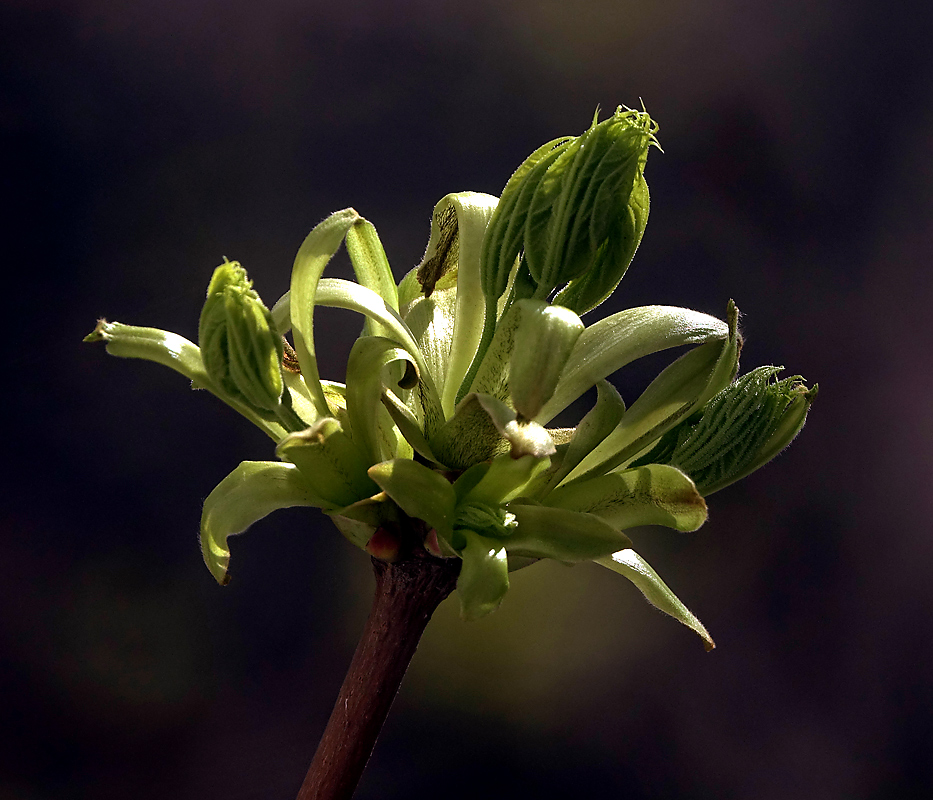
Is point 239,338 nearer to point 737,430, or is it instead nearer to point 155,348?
point 155,348

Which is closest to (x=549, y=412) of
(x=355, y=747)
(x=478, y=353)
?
(x=478, y=353)

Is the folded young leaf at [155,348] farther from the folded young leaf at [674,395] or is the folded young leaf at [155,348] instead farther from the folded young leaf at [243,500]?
the folded young leaf at [674,395]

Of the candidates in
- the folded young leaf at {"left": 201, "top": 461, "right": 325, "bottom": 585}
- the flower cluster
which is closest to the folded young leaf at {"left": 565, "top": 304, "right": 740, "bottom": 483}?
the flower cluster

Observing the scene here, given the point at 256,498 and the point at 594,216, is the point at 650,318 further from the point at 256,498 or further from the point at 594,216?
the point at 256,498

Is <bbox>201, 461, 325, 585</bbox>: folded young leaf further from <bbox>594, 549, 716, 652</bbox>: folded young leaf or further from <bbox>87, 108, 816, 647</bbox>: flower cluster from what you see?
<bbox>594, 549, 716, 652</bbox>: folded young leaf

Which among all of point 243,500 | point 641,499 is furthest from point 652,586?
point 243,500
